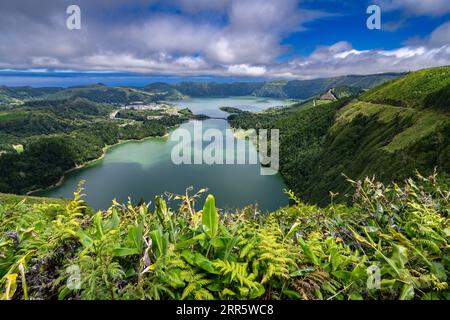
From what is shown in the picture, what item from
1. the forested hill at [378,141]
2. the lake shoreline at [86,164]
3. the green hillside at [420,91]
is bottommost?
the lake shoreline at [86,164]

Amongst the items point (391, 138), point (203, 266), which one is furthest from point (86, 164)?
point (203, 266)

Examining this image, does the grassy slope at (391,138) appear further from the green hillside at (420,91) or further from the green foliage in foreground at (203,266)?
the green foliage in foreground at (203,266)

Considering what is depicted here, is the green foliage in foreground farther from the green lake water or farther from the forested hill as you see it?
the green lake water

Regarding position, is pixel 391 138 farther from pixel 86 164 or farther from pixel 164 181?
pixel 86 164

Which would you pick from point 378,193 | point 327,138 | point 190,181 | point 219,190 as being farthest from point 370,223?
point 327,138

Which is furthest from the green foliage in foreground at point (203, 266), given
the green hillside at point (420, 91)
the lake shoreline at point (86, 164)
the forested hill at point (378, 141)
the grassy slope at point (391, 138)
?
the lake shoreline at point (86, 164)

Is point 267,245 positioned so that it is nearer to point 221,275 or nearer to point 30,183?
point 221,275

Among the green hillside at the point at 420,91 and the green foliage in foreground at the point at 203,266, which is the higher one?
the green hillside at the point at 420,91

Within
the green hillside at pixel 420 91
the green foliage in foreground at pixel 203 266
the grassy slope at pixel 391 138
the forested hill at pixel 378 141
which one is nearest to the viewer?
the green foliage in foreground at pixel 203 266

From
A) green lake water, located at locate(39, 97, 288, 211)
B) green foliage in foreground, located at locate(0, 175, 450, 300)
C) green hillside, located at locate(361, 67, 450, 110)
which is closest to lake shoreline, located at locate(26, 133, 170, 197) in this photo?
green lake water, located at locate(39, 97, 288, 211)
